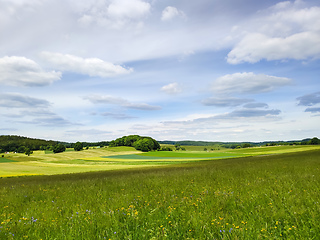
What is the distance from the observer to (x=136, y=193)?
838 centimetres

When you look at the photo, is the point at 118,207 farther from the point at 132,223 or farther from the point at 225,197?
the point at 225,197

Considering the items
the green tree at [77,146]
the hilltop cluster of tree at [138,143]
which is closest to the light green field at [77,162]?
the green tree at [77,146]

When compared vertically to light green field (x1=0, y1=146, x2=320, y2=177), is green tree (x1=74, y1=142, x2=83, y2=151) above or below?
above

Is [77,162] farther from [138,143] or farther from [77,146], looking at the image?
[138,143]

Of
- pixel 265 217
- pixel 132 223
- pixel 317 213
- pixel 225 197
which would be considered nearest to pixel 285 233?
pixel 265 217

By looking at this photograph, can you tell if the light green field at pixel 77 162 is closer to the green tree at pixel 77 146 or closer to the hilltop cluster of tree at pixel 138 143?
the green tree at pixel 77 146

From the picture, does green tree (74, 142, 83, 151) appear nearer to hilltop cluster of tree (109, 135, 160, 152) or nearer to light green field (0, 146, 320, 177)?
hilltop cluster of tree (109, 135, 160, 152)

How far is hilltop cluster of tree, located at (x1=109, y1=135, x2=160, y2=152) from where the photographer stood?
123 meters

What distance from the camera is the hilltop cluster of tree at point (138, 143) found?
405ft

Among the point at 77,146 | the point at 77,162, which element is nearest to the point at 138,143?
the point at 77,146

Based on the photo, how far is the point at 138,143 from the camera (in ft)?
429

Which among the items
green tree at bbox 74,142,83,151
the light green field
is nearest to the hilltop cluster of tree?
green tree at bbox 74,142,83,151

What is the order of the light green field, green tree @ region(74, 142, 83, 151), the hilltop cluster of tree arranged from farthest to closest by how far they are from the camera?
the hilltop cluster of tree
green tree @ region(74, 142, 83, 151)
the light green field

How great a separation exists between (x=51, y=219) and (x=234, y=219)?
4991mm
